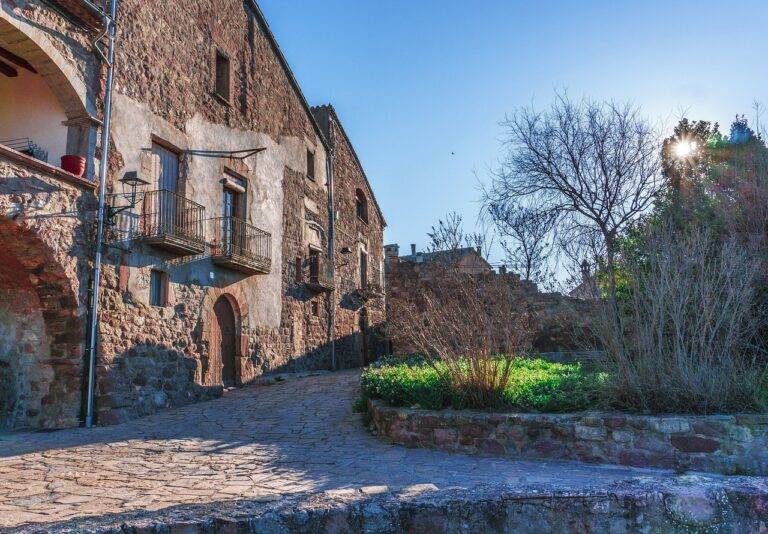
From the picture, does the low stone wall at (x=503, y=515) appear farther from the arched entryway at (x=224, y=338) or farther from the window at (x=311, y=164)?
the window at (x=311, y=164)

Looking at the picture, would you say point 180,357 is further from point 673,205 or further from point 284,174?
point 673,205

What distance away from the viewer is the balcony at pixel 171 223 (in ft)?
31.7

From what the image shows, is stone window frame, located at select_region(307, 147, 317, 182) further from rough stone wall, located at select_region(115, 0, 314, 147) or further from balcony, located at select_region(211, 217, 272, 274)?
balcony, located at select_region(211, 217, 272, 274)

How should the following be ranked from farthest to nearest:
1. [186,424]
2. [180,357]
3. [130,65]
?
[180,357] < [130,65] < [186,424]

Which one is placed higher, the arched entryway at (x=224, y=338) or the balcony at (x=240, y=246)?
the balcony at (x=240, y=246)

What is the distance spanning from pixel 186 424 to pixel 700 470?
247 inches

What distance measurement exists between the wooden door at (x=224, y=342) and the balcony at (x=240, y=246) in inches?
35.4

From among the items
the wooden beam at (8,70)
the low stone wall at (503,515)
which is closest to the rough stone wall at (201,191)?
the wooden beam at (8,70)

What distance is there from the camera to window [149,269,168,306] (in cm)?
993

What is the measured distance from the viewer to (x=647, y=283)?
641cm

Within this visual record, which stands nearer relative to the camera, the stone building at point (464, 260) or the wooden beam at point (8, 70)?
the stone building at point (464, 260)

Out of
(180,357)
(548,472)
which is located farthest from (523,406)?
(180,357)

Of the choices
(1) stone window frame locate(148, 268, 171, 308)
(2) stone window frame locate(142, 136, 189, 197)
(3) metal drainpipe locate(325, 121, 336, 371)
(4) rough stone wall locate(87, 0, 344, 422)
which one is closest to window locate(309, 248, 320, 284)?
(4) rough stone wall locate(87, 0, 344, 422)

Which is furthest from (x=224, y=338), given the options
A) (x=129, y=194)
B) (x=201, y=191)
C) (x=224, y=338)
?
(x=129, y=194)
